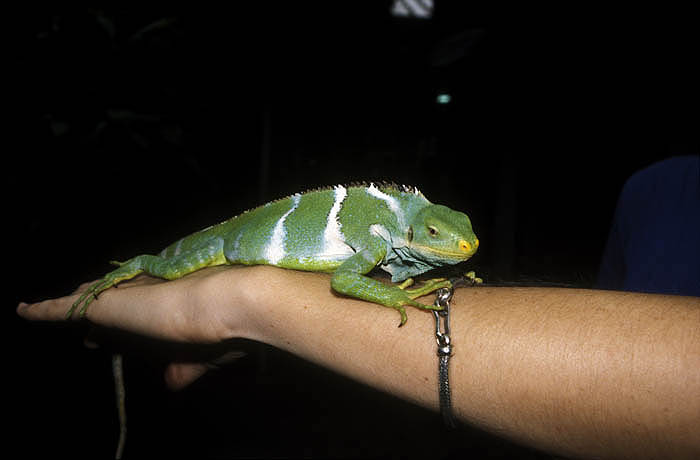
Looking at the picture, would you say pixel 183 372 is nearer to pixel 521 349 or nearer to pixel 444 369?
pixel 444 369

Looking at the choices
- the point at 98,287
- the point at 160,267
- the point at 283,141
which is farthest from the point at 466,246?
the point at 283,141

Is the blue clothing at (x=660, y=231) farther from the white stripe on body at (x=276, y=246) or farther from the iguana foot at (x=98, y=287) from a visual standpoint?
the iguana foot at (x=98, y=287)

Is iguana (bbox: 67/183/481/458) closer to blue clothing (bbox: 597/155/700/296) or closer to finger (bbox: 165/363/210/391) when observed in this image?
finger (bbox: 165/363/210/391)

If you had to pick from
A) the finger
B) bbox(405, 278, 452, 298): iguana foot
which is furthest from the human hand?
bbox(405, 278, 452, 298): iguana foot

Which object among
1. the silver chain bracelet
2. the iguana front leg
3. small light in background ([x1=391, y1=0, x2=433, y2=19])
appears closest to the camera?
the silver chain bracelet

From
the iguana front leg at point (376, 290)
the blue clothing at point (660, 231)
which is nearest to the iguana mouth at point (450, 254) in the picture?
the iguana front leg at point (376, 290)

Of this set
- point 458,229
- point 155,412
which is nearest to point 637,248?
point 458,229

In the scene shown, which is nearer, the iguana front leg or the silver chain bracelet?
the silver chain bracelet
